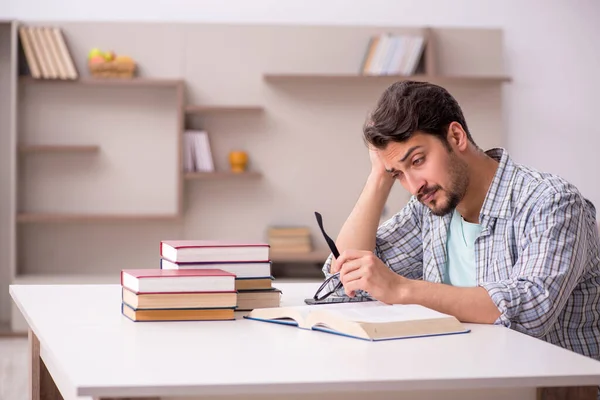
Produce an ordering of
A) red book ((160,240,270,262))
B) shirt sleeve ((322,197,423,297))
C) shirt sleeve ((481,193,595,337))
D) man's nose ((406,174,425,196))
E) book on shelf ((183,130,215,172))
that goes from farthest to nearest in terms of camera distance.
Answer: book on shelf ((183,130,215,172)) → shirt sleeve ((322,197,423,297)) → man's nose ((406,174,425,196)) → red book ((160,240,270,262)) → shirt sleeve ((481,193,595,337))

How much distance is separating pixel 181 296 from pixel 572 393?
0.75 metres

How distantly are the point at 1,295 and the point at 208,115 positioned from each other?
163cm

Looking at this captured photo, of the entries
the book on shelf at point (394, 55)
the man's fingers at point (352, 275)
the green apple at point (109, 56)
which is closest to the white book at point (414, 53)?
the book on shelf at point (394, 55)

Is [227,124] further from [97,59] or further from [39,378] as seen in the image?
[39,378]

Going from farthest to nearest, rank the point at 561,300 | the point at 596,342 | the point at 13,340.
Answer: the point at 13,340 < the point at 596,342 < the point at 561,300

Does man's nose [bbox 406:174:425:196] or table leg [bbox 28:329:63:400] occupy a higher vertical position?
man's nose [bbox 406:174:425:196]

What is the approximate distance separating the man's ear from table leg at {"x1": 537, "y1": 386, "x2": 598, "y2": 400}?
0.77 meters

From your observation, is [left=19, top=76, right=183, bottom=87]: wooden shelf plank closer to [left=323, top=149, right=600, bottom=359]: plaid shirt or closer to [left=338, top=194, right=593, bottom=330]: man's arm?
[left=323, top=149, right=600, bottom=359]: plaid shirt

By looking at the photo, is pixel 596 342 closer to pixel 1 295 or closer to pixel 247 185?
pixel 247 185

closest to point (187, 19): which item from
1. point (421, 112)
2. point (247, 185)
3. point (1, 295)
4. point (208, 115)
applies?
point (208, 115)

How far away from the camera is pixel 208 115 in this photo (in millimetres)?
4934

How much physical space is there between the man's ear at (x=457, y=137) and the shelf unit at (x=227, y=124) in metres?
3.03

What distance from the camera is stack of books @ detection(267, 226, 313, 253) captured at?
15.7ft

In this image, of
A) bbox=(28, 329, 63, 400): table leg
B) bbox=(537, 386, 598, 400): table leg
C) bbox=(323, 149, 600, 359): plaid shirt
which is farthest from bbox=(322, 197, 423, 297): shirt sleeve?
bbox=(537, 386, 598, 400): table leg
